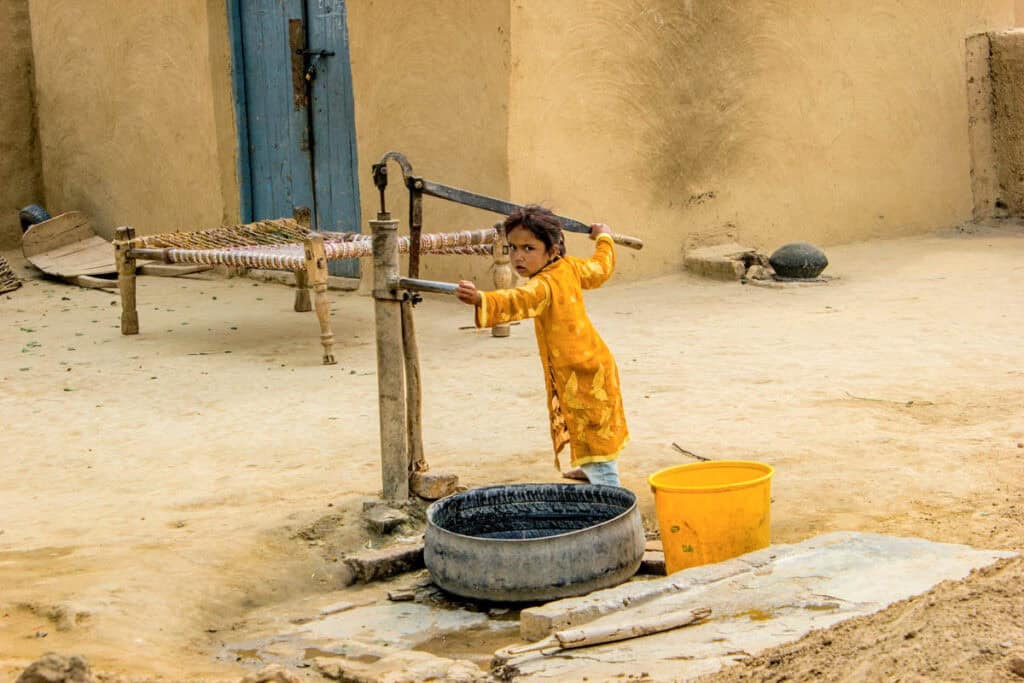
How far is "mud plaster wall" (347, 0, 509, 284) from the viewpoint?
→ 8.44 m

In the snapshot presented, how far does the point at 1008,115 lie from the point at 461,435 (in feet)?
22.9

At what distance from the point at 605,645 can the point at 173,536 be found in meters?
1.72

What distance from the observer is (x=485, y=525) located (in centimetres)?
397

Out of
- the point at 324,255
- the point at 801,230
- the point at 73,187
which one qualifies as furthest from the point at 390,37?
the point at 73,187

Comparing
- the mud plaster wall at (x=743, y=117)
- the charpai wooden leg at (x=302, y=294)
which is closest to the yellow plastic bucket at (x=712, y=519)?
the mud plaster wall at (x=743, y=117)

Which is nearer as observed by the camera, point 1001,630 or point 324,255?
point 1001,630

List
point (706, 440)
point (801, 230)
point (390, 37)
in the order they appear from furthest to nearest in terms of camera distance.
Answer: point (801, 230), point (390, 37), point (706, 440)

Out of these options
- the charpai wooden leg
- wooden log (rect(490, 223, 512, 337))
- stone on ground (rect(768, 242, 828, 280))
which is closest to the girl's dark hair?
wooden log (rect(490, 223, 512, 337))

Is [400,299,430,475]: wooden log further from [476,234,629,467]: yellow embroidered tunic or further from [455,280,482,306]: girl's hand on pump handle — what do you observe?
[455,280,482,306]: girl's hand on pump handle

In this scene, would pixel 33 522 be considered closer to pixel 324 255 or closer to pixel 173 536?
pixel 173 536

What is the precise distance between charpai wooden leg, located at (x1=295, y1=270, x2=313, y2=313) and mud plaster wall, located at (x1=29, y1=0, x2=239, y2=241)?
1965 mm

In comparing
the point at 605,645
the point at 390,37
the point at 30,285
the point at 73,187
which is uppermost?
the point at 390,37

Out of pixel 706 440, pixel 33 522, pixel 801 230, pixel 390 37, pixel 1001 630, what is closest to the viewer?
pixel 1001 630

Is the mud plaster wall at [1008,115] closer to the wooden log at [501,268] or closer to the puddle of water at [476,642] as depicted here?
the wooden log at [501,268]
